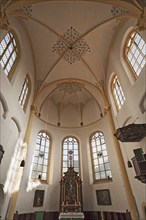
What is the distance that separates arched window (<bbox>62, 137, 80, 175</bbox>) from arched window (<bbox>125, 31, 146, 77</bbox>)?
8.24 metres

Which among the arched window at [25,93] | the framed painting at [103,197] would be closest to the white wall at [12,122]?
the arched window at [25,93]

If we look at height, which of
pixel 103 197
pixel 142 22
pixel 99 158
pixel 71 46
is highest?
pixel 71 46

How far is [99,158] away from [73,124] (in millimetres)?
4577

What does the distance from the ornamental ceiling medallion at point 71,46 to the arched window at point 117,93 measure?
355cm

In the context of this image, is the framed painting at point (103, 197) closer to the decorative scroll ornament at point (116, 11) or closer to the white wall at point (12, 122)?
the white wall at point (12, 122)

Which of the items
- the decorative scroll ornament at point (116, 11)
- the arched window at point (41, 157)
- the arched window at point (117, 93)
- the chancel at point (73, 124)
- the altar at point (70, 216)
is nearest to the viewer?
the chancel at point (73, 124)

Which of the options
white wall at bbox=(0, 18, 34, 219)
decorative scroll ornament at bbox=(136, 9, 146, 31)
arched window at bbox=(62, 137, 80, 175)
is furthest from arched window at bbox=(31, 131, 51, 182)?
decorative scroll ornament at bbox=(136, 9, 146, 31)

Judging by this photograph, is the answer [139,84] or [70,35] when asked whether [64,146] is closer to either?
[139,84]

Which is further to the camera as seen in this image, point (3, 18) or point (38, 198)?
point (38, 198)

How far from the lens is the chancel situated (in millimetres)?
7262

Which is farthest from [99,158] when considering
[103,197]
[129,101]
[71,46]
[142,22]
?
[142,22]

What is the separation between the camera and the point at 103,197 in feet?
31.8

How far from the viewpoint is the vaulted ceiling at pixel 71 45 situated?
9.18 metres

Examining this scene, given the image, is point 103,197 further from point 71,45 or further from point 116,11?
point 116,11
